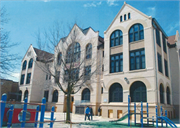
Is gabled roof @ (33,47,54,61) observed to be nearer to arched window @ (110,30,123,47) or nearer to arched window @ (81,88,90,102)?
arched window @ (110,30,123,47)

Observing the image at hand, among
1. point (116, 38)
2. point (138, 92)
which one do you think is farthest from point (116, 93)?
point (116, 38)

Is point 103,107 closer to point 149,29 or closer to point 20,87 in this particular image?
point 149,29

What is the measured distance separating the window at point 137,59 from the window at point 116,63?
5.50ft

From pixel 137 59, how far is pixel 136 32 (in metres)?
3.88

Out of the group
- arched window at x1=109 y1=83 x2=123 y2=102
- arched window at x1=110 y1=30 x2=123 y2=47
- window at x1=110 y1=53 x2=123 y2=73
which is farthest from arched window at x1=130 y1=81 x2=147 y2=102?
arched window at x1=110 y1=30 x2=123 y2=47

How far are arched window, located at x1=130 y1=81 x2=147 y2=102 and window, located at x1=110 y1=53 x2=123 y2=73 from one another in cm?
309

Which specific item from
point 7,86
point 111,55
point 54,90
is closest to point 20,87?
point 7,86

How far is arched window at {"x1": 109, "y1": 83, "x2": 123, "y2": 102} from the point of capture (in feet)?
72.7

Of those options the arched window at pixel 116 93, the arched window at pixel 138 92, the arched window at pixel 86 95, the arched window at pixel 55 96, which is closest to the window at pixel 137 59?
the arched window at pixel 138 92

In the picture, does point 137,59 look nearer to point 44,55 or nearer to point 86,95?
point 86,95

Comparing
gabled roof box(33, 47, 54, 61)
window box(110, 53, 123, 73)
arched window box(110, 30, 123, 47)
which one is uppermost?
arched window box(110, 30, 123, 47)

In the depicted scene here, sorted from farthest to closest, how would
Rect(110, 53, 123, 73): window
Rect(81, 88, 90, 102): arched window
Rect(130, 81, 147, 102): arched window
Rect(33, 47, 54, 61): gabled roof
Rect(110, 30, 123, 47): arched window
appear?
1. Rect(81, 88, 90, 102): arched window
2. Rect(110, 30, 123, 47): arched window
3. Rect(110, 53, 123, 73): window
4. Rect(130, 81, 147, 102): arched window
5. Rect(33, 47, 54, 61): gabled roof

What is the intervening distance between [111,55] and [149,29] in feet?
21.0

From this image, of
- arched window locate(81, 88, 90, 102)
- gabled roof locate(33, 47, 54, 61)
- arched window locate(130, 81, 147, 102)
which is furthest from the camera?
arched window locate(81, 88, 90, 102)
